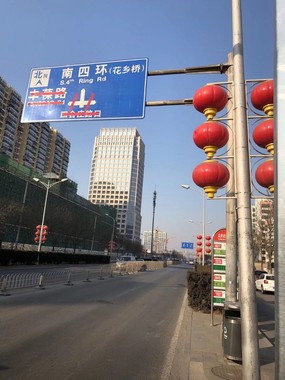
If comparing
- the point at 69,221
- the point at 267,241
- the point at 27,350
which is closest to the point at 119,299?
the point at 27,350

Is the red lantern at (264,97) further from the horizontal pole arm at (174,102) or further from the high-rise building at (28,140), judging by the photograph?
the high-rise building at (28,140)

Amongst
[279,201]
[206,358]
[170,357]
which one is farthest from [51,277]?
[279,201]

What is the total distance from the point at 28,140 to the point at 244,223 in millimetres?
111144

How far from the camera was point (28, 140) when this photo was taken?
352 ft

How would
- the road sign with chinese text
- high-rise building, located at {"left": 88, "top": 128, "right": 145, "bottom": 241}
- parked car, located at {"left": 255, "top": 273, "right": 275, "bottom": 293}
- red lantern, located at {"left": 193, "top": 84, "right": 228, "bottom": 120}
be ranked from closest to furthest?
red lantern, located at {"left": 193, "top": 84, "right": 228, "bottom": 120} < the road sign with chinese text < parked car, located at {"left": 255, "top": 273, "right": 275, "bottom": 293} < high-rise building, located at {"left": 88, "top": 128, "right": 145, "bottom": 241}

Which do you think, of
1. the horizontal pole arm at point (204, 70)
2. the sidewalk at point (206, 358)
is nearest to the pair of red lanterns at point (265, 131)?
the horizontal pole arm at point (204, 70)

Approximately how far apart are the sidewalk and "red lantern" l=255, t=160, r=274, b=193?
121 inches

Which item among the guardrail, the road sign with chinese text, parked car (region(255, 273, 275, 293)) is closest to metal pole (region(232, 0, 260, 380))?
the road sign with chinese text

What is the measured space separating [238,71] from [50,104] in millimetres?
5249

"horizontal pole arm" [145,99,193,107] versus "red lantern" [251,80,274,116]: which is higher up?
"horizontal pole arm" [145,99,193,107]

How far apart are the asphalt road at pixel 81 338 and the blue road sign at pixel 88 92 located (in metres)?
5.07

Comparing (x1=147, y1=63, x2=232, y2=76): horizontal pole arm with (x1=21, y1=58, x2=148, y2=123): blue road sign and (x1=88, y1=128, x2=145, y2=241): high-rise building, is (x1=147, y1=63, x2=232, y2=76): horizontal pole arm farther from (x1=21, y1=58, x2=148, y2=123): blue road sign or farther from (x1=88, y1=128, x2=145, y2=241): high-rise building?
(x1=88, y1=128, x2=145, y2=241): high-rise building

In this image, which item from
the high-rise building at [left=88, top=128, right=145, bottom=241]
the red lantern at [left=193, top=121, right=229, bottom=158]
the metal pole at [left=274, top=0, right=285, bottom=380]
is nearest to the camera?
the metal pole at [left=274, top=0, right=285, bottom=380]

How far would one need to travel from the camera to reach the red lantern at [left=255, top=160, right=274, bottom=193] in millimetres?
4930
